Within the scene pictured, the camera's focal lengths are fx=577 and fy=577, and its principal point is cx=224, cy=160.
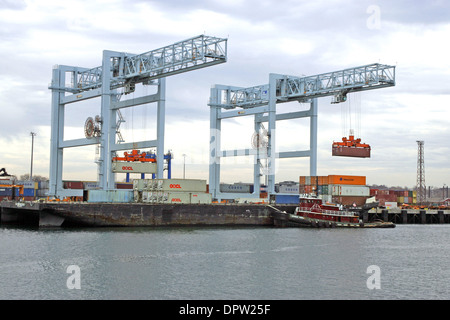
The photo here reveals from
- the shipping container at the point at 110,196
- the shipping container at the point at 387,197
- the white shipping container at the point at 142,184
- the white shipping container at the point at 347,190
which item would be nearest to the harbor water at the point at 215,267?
the shipping container at the point at 110,196

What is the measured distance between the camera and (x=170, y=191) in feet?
200

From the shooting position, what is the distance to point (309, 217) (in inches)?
2539

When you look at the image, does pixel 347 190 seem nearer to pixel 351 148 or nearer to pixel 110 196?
pixel 351 148

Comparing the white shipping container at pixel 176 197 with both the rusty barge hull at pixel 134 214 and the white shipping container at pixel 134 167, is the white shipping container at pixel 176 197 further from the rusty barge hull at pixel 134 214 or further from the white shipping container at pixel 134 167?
the white shipping container at pixel 134 167

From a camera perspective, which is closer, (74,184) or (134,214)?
(134,214)

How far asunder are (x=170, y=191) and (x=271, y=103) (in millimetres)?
16188

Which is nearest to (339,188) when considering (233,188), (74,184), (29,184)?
(233,188)

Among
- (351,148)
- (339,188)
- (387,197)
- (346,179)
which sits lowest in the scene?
(387,197)

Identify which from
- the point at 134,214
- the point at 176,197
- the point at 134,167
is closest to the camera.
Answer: the point at 134,214

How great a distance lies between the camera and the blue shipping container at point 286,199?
223 feet
